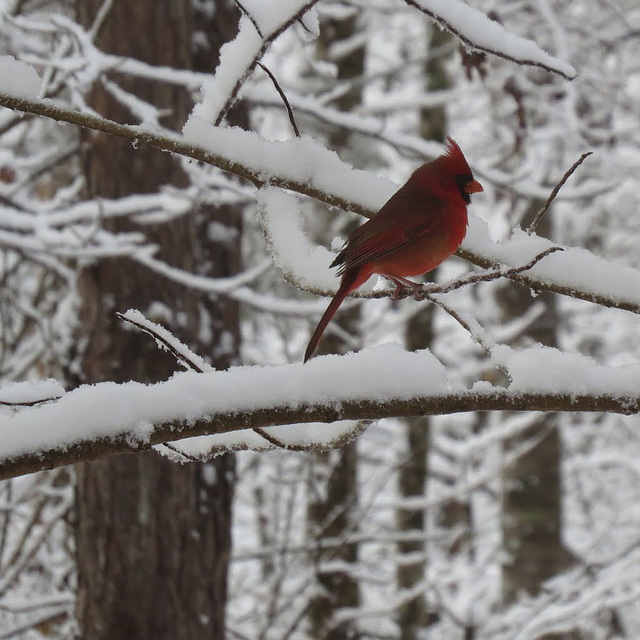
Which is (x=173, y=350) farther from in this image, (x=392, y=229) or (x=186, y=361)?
(x=392, y=229)

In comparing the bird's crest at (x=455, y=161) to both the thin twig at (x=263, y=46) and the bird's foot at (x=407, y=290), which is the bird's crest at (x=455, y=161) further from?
the thin twig at (x=263, y=46)

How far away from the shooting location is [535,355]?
105cm

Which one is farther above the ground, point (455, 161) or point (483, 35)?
point (455, 161)

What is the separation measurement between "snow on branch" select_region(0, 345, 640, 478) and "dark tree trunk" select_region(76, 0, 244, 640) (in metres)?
1.85

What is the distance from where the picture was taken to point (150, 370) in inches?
112

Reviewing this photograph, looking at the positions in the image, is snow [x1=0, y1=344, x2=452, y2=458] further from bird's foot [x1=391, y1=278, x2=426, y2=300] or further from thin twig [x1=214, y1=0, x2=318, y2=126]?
thin twig [x1=214, y1=0, x2=318, y2=126]

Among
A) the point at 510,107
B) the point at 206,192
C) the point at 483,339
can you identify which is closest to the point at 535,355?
the point at 483,339

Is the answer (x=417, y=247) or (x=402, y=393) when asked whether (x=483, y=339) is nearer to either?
(x=402, y=393)

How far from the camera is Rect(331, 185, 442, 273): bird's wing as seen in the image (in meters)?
1.40

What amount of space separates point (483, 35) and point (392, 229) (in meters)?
0.42

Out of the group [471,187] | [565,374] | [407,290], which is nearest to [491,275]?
[565,374]

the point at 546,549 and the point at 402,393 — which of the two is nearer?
the point at 402,393

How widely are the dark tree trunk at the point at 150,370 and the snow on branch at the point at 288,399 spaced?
1.85 meters

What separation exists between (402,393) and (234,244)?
2440mm
